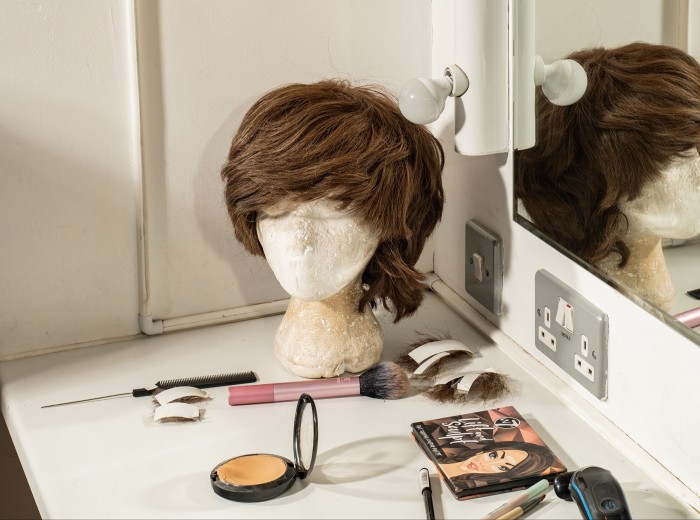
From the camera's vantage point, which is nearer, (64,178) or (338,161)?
(338,161)

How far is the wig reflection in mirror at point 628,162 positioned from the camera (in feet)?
2.94

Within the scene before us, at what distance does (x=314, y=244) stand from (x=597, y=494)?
0.38 meters

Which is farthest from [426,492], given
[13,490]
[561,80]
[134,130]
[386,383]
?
[13,490]

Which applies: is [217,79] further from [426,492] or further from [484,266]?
[426,492]

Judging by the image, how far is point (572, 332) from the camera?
3.46 feet

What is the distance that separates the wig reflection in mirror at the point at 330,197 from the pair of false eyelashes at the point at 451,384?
0.07m

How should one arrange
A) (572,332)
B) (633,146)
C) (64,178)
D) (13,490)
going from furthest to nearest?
(13,490) → (64,178) → (572,332) → (633,146)

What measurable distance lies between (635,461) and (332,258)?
0.37 metres

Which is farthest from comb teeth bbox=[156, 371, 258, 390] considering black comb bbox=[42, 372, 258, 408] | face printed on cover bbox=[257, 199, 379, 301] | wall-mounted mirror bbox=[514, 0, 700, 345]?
wall-mounted mirror bbox=[514, 0, 700, 345]

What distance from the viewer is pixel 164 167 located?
1202 mm

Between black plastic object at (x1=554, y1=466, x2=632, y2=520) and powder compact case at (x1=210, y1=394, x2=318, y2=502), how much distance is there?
238mm

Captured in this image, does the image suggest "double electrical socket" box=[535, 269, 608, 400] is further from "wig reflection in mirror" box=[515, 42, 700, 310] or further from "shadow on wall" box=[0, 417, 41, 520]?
"shadow on wall" box=[0, 417, 41, 520]

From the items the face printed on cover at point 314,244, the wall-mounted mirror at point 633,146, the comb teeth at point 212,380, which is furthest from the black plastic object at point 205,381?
the wall-mounted mirror at point 633,146

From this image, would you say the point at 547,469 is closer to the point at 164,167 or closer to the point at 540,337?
the point at 540,337
